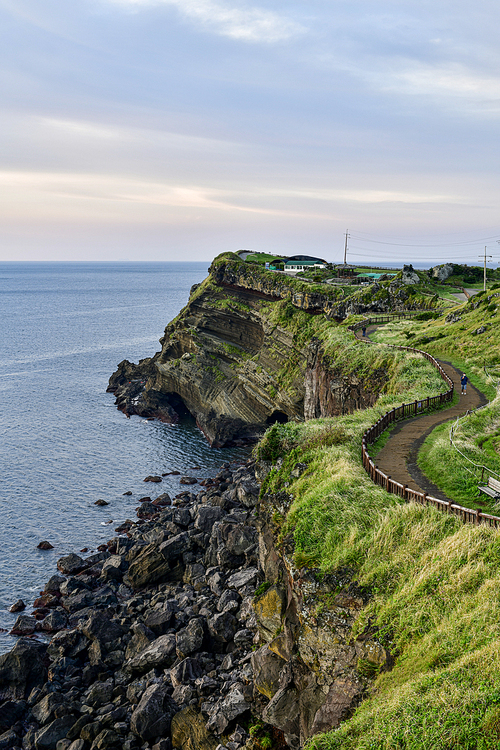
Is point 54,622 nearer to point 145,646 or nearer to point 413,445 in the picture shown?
point 145,646

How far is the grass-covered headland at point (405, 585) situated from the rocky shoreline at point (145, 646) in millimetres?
10501

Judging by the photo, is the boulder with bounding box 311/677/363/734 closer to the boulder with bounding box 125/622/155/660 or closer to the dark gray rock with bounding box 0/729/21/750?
the boulder with bounding box 125/622/155/660

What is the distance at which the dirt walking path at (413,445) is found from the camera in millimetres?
20766

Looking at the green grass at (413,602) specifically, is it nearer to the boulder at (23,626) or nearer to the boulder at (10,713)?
the boulder at (10,713)

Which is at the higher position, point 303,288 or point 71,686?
point 303,288

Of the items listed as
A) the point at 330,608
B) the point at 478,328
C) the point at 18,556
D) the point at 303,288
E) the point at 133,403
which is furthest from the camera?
the point at 133,403

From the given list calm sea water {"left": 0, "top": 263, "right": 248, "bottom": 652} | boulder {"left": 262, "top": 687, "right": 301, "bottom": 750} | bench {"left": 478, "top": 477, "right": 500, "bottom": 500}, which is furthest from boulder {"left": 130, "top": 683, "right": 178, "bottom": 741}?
bench {"left": 478, "top": 477, "right": 500, "bottom": 500}

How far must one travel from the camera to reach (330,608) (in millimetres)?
15812

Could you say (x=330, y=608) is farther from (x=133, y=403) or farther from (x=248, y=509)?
(x=133, y=403)

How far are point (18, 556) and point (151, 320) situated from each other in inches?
5832

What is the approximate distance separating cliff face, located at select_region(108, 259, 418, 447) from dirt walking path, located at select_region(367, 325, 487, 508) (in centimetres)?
2454

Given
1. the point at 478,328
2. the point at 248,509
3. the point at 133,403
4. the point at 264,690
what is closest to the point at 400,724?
the point at 264,690

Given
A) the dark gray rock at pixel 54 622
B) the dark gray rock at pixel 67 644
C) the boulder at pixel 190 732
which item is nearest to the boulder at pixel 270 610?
the boulder at pixel 190 732

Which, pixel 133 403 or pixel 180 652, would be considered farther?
pixel 133 403
